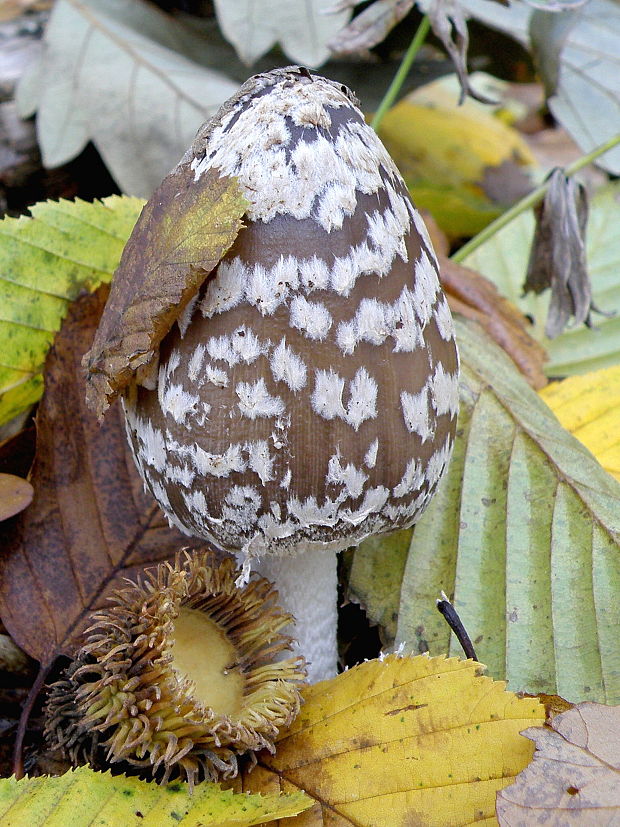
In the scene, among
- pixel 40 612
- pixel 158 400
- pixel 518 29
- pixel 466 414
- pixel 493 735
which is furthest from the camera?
pixel 518 29

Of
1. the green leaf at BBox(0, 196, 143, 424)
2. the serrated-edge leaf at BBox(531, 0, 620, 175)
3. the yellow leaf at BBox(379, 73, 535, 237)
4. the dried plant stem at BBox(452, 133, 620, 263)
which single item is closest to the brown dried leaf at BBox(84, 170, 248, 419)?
the green leaf at BBox(0, 196, 143, 424)

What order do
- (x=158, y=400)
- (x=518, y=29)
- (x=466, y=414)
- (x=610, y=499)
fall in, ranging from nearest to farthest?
(x=158, y=400)
(x=610, y=499)
(x=466, y=414)
(x=518, y=29)

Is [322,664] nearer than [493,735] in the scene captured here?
No

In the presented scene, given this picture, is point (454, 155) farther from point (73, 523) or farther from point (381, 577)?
point (73, 523)

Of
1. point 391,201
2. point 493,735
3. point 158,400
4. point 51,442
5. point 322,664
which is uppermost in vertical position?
point 391,201

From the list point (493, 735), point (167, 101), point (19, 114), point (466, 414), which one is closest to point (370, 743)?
point (493, 735)

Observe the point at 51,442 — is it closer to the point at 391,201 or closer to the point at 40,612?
the point at 40,612
